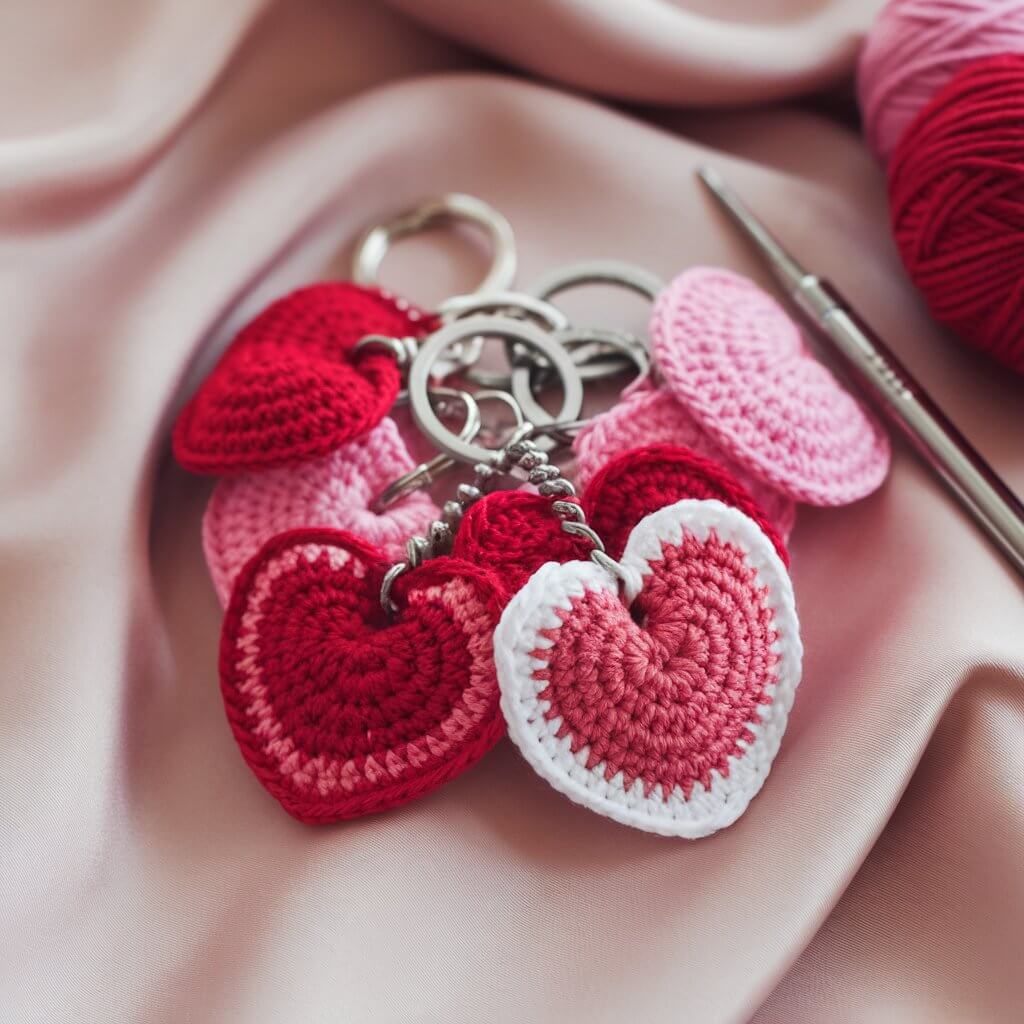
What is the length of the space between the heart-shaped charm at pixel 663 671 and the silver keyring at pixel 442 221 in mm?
395

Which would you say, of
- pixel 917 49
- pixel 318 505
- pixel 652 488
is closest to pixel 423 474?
pixel 318 505

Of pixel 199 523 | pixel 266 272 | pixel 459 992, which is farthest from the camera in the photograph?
pixel 266 272

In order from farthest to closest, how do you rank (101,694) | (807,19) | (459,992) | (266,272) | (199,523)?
(807,19) → (266,272) → (199,523) → (101,694) → (459,992)

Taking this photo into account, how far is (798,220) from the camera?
103 cm

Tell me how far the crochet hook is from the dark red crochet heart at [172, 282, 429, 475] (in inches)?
15.1

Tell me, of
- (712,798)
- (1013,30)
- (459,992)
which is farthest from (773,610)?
(1013,30)

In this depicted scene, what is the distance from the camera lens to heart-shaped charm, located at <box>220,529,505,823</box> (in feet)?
2.16

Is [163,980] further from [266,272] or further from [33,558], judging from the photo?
[266,272]

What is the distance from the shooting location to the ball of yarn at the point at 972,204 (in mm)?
795

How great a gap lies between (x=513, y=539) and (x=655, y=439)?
15 centimetres

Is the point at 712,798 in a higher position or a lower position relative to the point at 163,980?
lower

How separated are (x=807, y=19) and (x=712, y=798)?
878 mm

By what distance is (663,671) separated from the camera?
659 millimetres

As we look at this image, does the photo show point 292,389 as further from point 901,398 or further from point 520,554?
point 901,398
